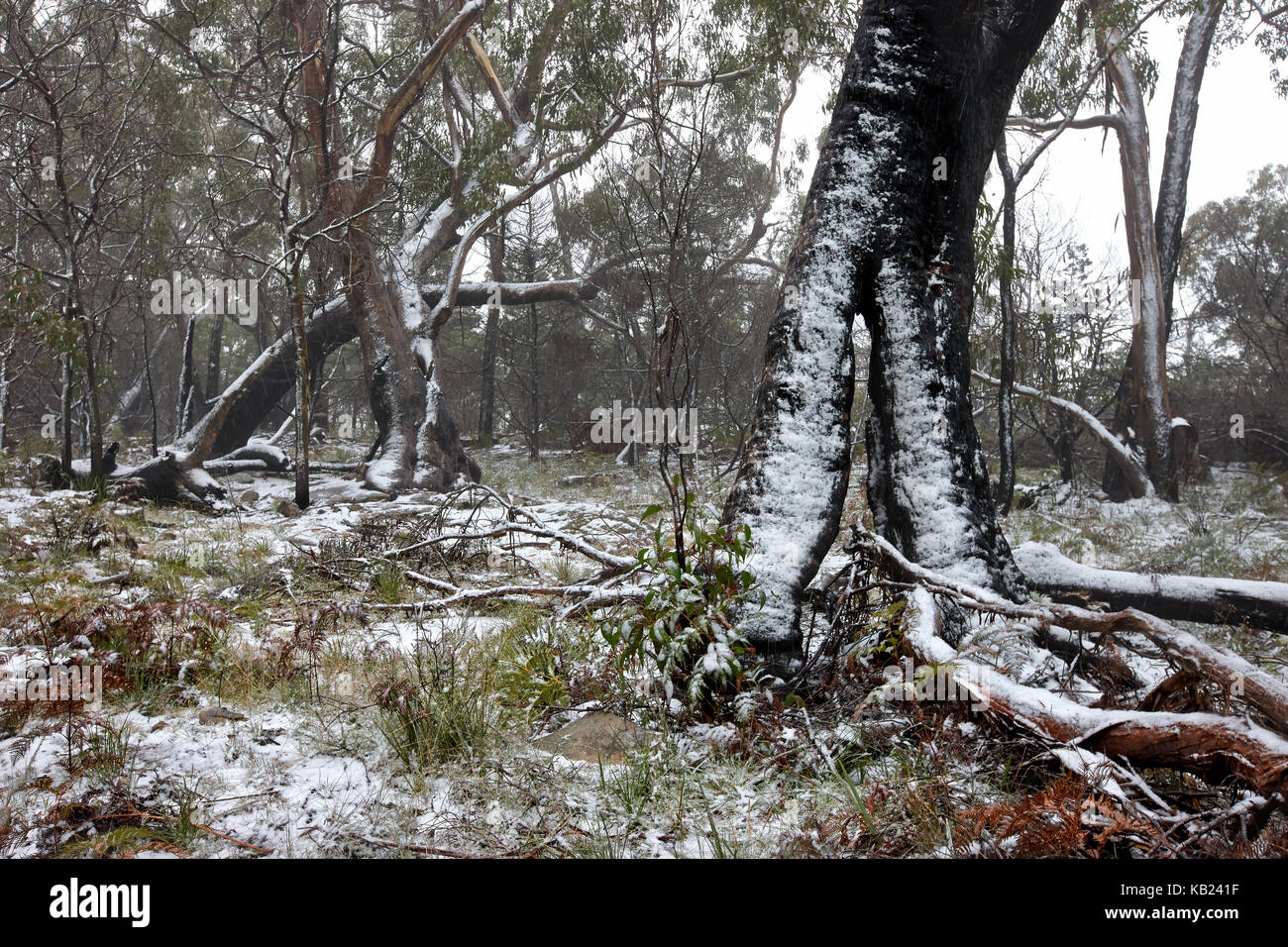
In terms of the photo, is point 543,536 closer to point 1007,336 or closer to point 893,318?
point 893,318

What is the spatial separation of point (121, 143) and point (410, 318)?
4.10 metres

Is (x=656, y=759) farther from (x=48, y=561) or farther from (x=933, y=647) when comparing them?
(x=48, y=561)

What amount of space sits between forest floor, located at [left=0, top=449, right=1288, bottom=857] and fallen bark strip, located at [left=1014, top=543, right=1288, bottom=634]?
20.7 inches

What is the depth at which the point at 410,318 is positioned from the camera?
1147 cm

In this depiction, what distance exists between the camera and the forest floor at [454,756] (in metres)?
1.81

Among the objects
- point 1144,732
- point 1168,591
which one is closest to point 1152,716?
point 1144,732

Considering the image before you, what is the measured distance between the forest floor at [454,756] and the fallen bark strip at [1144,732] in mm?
89

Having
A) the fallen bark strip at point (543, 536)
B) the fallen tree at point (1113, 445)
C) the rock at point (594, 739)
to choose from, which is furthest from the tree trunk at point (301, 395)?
the fallen tree at point (1113, 445)

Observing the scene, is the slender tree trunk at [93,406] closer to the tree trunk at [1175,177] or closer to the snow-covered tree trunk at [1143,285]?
the tree trunk at [1175,177]

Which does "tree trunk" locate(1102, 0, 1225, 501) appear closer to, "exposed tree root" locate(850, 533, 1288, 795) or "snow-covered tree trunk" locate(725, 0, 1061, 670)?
"snow-covered tree trunk" locate(725, 0, 1061, 670)

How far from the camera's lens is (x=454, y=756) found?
2232 millimetres

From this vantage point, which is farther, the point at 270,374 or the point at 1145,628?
the point at 270,374

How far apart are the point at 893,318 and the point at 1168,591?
1693 millimetres

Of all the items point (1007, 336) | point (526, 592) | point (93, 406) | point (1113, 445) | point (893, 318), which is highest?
point (1007, 336)
